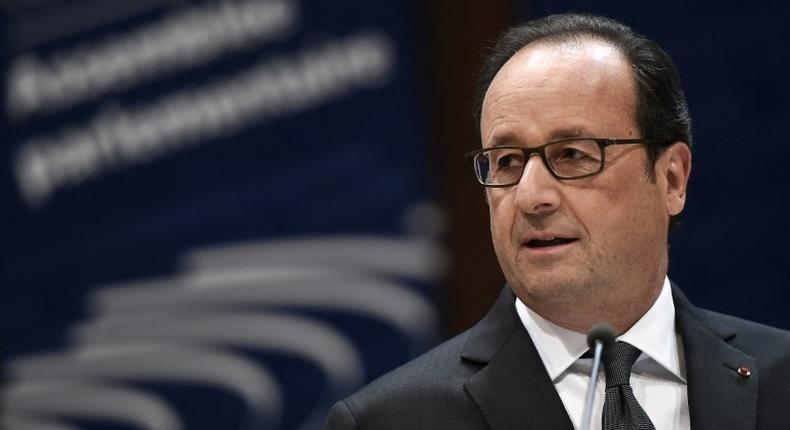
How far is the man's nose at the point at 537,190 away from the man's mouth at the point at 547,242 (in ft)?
0.18

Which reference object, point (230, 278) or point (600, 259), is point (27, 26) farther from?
point (600, 259)

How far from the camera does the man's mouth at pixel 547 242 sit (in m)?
2.49

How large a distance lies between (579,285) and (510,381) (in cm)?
22

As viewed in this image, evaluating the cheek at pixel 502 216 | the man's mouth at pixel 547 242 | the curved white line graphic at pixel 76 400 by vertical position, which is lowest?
the curved white line graphic at pixel 76 400

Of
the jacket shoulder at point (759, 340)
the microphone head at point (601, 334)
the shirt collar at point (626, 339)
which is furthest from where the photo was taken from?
the jacket shoulder at point (759, 340)

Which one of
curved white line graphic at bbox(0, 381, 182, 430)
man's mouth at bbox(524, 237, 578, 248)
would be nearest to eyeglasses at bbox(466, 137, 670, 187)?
man's mouth at bbox(524, 237, 578, 248)

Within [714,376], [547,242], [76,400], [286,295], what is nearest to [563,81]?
[547,242]

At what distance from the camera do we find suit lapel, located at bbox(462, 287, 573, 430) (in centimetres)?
247

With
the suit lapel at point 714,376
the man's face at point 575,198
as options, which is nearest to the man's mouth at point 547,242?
the man's face at point 575,198

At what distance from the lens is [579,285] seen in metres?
2.48

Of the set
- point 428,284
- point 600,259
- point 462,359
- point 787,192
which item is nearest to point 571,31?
point 600,259

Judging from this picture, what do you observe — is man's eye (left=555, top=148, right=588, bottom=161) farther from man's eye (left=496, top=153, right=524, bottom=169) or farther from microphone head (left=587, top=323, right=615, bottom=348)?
microphone head (left=587, top=323, right=615, bottom=348)

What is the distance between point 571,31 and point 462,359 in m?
0.66

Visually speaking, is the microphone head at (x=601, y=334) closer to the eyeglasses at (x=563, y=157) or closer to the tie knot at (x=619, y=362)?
the tie knot at (x=619, y=362)
